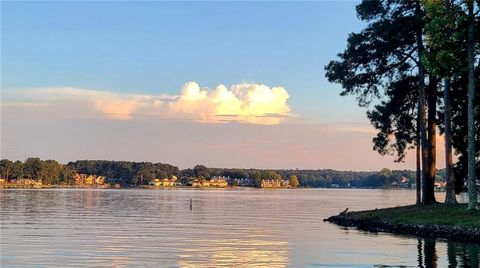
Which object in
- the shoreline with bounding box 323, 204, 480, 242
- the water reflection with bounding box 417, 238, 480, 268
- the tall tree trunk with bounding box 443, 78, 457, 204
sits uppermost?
the tall tree trunk with bounding box 443, 78, 457, 204

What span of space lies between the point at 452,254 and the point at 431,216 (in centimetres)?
1350

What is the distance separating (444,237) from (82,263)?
19.5 metres

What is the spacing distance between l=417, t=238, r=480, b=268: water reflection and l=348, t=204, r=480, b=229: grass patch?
319cm

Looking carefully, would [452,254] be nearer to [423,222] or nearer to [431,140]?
[423,222]

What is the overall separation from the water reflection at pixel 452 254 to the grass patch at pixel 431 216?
3.19 metres

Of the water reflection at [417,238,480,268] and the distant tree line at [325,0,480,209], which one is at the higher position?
the distant tree line at [325,0,480,209]

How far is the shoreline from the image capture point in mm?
33750

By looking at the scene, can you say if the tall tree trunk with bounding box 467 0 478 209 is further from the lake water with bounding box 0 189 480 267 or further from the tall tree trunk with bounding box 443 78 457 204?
the lake water with bounding box 0 189 480 267

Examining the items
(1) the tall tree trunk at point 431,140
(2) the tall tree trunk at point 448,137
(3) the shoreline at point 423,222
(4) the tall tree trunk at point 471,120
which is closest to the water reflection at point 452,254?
(3) the shoreline at point 423,222

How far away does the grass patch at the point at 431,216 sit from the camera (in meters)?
35.5

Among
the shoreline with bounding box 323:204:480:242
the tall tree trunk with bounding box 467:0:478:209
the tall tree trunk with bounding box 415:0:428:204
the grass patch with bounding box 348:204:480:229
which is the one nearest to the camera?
the shoreline with bounding box 323:204:480:242

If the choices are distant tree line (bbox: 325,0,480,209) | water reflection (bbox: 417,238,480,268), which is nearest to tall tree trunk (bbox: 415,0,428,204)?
distant tree line (bbox: 325,0,480,209)

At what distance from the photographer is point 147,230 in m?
42.6

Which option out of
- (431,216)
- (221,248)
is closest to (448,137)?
(431,216)
